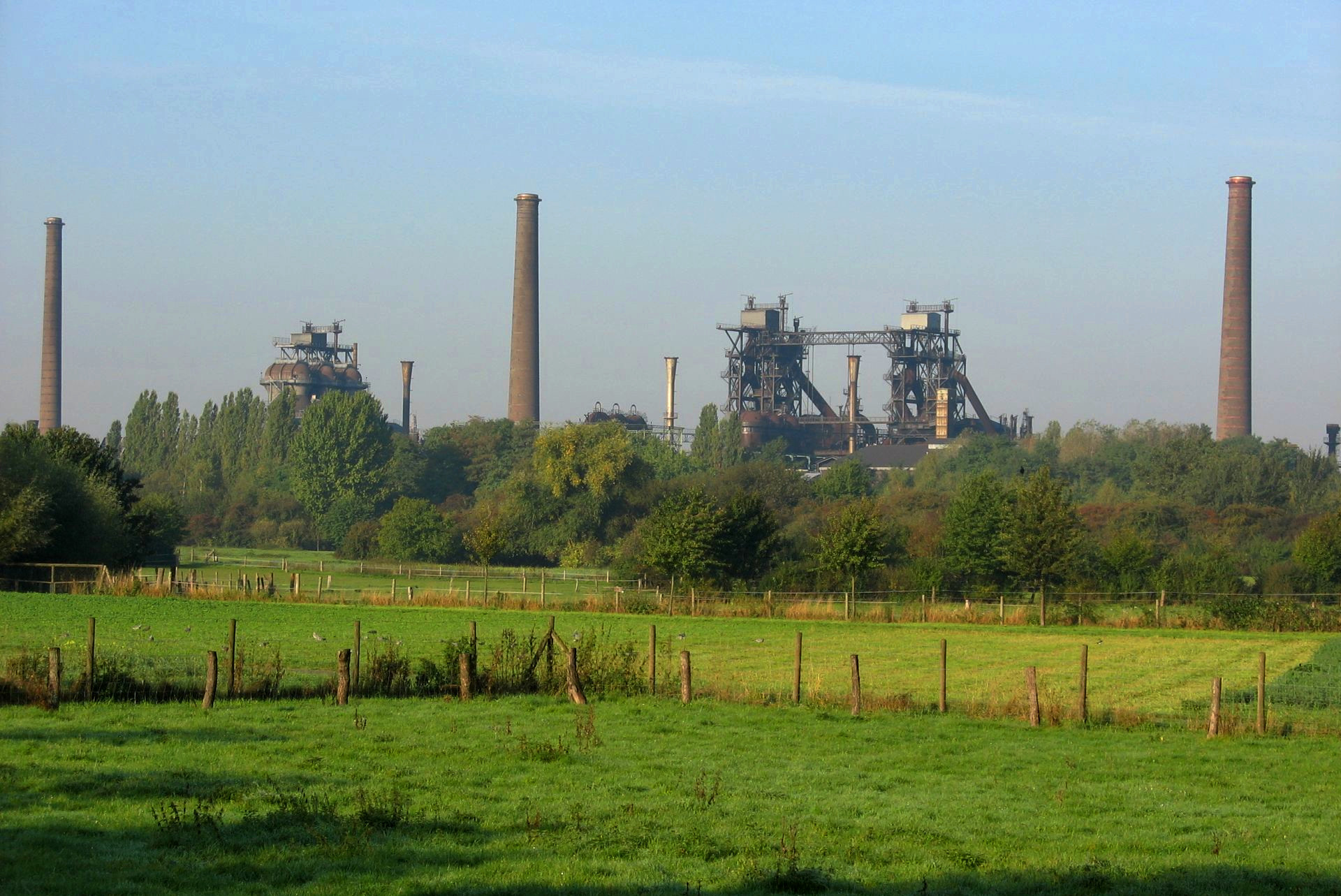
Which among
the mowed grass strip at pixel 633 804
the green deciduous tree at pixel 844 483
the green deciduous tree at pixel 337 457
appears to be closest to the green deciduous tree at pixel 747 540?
the mowed grass strip at pixel 633 804

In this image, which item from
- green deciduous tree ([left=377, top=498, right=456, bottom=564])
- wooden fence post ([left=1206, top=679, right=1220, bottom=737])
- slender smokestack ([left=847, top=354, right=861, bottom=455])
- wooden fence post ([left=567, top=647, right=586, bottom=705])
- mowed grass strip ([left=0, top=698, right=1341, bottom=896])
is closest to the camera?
mowed grass strip ([left=0, top=698, right=1341, bottom=896])

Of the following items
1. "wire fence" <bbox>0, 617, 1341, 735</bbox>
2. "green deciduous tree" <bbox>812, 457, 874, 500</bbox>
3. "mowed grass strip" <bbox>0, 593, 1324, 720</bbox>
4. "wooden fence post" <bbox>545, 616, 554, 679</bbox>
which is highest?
"green deciduous tree" <bbox>812, 457, 874, 500</bbox>

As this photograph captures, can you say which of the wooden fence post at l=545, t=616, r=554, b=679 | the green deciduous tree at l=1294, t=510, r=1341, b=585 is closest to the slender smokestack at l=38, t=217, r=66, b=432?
the green deciduous tree at l=1294, t=510, r=1341, b=585

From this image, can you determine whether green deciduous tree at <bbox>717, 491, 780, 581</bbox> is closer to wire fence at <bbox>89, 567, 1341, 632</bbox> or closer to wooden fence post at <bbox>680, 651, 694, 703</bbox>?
wire fence at <bbox>89, 567, 1341, 632</bbox>

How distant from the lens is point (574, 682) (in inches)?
862

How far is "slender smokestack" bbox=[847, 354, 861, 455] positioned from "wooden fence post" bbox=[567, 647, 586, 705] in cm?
12019

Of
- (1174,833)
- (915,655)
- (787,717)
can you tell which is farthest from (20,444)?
(1174,833)

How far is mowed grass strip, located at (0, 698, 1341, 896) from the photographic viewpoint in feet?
38.7

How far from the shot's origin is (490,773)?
1595cm

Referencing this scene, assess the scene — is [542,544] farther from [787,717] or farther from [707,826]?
[707,826]

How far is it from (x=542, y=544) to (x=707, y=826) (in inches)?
3224

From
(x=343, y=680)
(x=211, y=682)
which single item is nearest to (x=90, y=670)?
(x=211, y=682)

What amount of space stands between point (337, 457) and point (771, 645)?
285ft

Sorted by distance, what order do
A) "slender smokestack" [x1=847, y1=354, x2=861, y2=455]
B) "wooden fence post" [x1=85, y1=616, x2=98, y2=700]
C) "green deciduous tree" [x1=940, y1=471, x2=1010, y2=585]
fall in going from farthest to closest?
"slender smokestack" [x1=847, y1=354, x2=861, y2=455]
"green deciduous tree" [x1=940, y1=471, x2=1010, y2=585]
"wooden fence post" [x1=85, y1=616, x2=98, y2=700]
